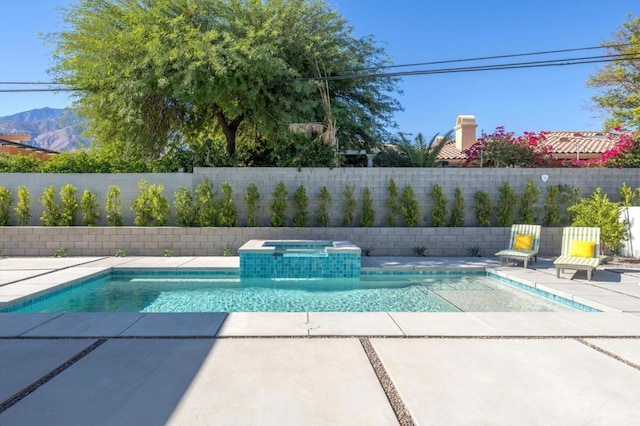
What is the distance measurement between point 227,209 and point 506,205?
8.12 m

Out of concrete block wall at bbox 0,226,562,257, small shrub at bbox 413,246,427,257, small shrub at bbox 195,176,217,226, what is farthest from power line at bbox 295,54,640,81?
small shrub at bbox 413,246,427,257

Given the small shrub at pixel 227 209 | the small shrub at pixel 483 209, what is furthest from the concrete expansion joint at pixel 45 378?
the small shrub at pixel 483 209

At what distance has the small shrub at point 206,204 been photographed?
11.6m

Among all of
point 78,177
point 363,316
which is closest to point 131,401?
point 363,316

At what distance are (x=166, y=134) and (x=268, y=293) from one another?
919cm

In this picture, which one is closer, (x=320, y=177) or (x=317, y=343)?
(x=317, y=343)

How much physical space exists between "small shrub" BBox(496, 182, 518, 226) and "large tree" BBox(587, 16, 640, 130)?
29.0ft

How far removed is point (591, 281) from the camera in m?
7.81

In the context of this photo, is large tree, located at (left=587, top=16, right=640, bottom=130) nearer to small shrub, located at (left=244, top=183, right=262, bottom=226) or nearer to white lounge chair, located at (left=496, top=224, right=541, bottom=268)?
white lounge chair, located at (left=496, top=224, right=541, bottom=268)

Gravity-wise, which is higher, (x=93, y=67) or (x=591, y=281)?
(x=93, y=67)

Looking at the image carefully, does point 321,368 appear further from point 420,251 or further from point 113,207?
point 113,207

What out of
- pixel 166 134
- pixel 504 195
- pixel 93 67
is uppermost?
pixel 93 67

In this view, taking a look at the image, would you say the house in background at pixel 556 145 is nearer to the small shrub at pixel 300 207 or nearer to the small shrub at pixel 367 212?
the small shrub at pixel 367 212

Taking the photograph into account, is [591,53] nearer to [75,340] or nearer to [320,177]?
[320,177]
